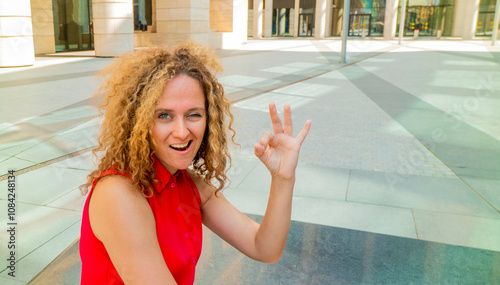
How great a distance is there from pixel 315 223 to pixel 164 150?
233cm

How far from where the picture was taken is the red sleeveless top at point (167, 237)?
1.45 metres

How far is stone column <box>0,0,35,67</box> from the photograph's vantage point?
1266 cm

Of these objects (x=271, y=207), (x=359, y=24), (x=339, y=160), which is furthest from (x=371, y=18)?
(x=271, y=207)

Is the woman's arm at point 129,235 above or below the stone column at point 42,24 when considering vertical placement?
below

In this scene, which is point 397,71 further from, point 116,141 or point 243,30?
point 243,30

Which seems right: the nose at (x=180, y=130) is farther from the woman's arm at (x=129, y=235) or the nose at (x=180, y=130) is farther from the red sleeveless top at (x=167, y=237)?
the woman's arm at (x=129, y=235)

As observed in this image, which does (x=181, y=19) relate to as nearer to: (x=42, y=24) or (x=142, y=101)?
(x=42, y=24)

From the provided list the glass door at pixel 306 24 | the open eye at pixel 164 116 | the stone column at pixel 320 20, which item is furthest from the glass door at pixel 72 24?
the glass door at pixel 306 24

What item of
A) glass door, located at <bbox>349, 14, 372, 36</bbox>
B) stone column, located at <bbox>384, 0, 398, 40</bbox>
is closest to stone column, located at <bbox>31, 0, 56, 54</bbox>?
stone column, located at <bbox>384, 0, 398, 40</bbox>

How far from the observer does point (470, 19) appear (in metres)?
39.1

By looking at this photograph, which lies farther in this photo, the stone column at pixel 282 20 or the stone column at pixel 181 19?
the stone column at pixel 282 20

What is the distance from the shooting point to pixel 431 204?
3996 millimetres

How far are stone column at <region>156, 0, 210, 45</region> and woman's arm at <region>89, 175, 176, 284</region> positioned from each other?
20406 millimetres

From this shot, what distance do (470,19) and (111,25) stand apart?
34.1 metres
